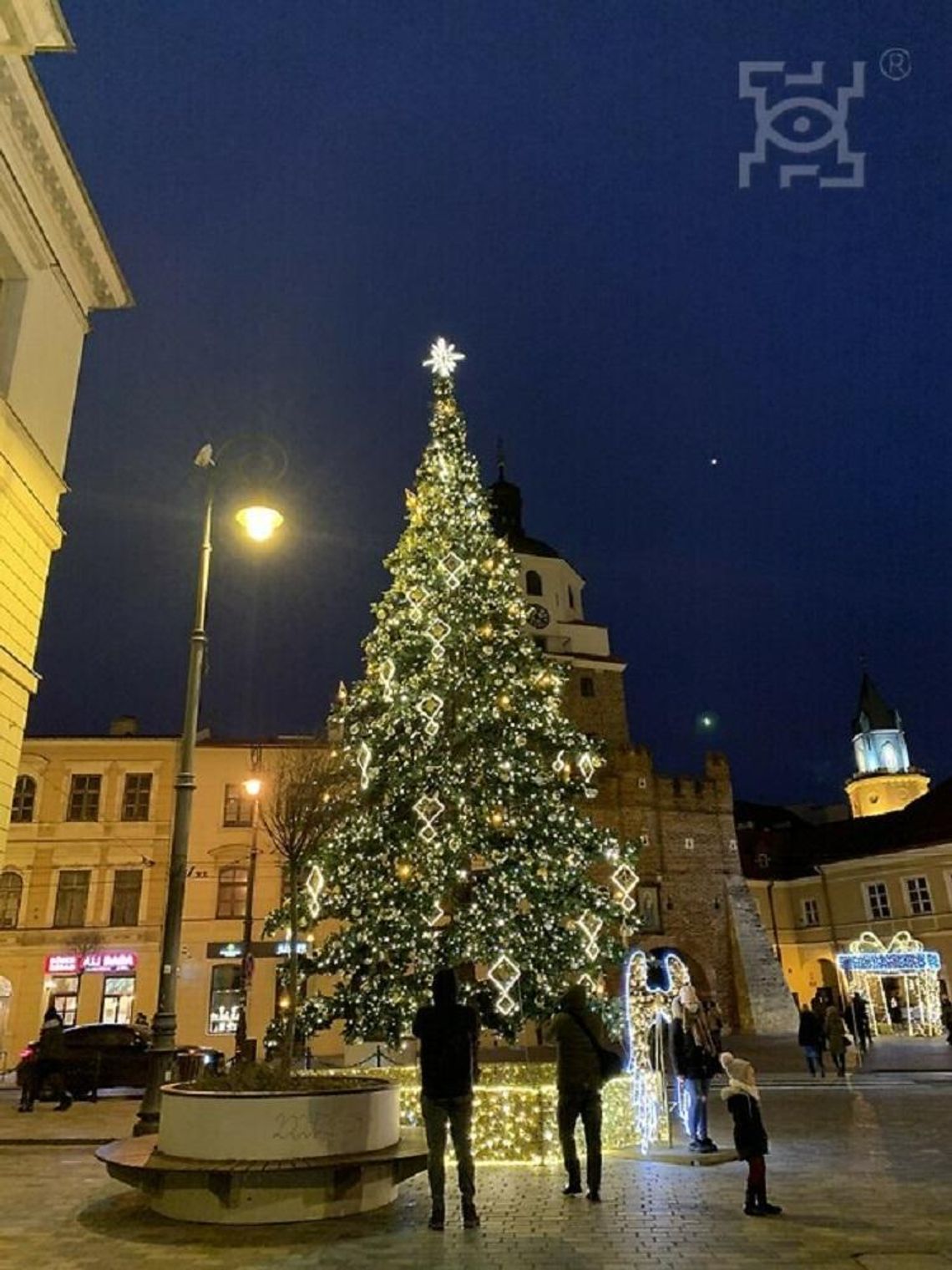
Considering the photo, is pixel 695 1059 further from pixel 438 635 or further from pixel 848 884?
pixel 848 884

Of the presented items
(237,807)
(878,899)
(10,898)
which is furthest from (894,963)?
(10,898)

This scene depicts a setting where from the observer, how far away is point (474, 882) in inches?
573

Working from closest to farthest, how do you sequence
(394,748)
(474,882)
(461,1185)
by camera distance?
(461,1185), (474,882), (394,748)

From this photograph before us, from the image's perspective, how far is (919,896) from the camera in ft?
139

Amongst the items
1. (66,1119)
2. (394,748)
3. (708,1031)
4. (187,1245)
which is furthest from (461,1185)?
(66,1119)

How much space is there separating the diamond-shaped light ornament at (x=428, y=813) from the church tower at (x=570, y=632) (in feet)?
93.1

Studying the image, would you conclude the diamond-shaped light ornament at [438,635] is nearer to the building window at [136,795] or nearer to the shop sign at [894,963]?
the building window at [136,795]

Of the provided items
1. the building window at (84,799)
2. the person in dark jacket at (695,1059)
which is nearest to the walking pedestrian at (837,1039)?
the person in dark jacket at (695,1059)

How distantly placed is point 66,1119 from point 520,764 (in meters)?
9.57

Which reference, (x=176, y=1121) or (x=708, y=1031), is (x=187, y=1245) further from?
(x=708, y=1031)

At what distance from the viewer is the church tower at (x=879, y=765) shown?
68125 millimetres

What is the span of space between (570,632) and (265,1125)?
137ft

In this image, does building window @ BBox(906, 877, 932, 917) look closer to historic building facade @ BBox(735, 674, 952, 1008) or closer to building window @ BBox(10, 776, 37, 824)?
historic building facade @ BBox(735, 674, 952, 1008)

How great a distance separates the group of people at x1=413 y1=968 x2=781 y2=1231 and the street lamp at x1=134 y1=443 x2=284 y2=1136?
11.7ft
